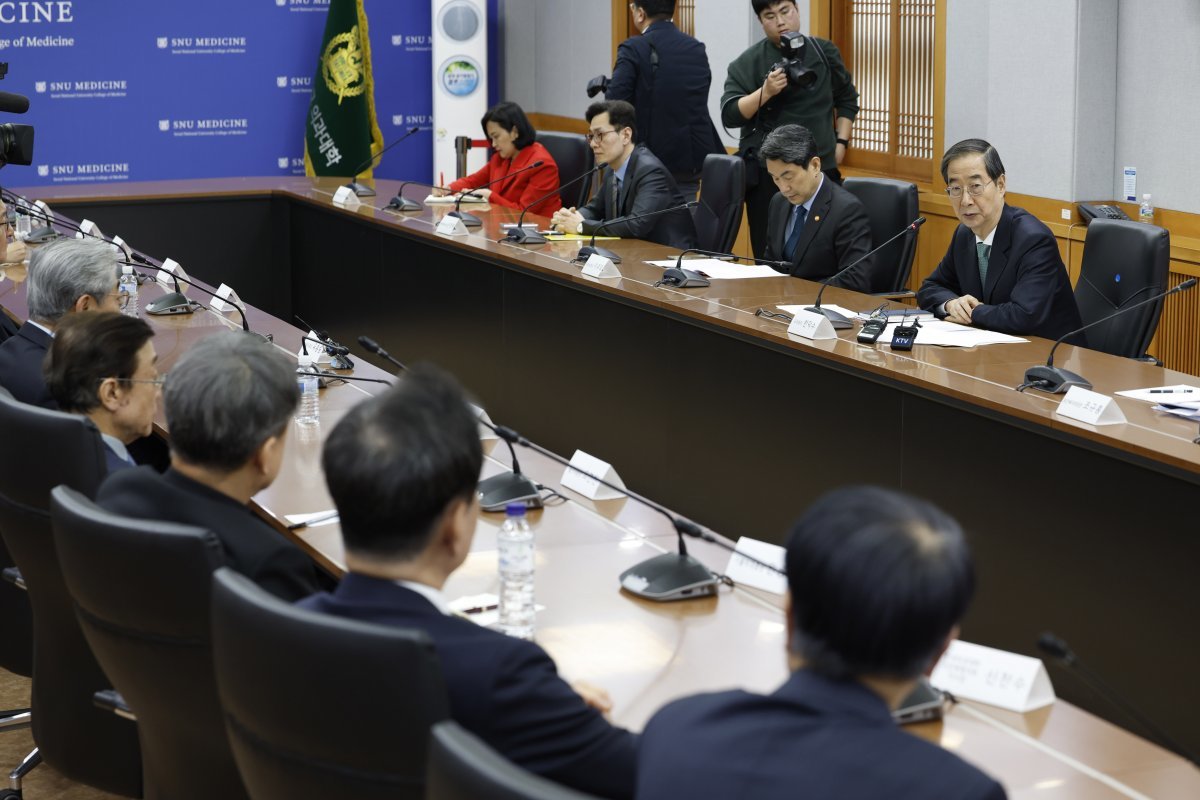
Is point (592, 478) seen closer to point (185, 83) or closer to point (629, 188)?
point (629, 188)

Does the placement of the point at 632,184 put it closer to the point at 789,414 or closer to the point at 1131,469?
the point at 789,414

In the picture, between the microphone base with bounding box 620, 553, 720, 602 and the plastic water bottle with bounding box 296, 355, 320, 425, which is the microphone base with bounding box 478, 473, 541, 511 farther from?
the plastic water bottle with bounding box 296, 355, 320, 425

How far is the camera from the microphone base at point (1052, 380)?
9.45 ft

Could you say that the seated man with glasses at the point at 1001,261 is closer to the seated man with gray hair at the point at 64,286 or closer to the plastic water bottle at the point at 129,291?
the seated man with gray hair at the point at 64,286

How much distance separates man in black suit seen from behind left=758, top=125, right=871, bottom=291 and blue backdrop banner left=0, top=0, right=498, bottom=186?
496 cm

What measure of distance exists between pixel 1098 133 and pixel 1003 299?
6.06 ft

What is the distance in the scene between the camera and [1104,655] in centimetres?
254

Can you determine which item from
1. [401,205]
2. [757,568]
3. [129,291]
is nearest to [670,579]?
[757,568]

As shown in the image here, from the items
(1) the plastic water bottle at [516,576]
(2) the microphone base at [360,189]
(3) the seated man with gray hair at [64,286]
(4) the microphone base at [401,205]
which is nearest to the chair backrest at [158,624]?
(1) the plastic water bottle at [516,576]

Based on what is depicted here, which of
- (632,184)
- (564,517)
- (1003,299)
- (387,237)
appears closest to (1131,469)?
(564,517)

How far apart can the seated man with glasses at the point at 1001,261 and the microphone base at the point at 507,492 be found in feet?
5.55

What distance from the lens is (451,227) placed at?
5.41 m

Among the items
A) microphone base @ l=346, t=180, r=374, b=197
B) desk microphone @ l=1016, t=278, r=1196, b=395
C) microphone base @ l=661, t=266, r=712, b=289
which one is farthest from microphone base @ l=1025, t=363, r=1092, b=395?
microphone base @ l=346, t=180, r=374, b=197

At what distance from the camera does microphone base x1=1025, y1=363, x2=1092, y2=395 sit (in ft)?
9.45
